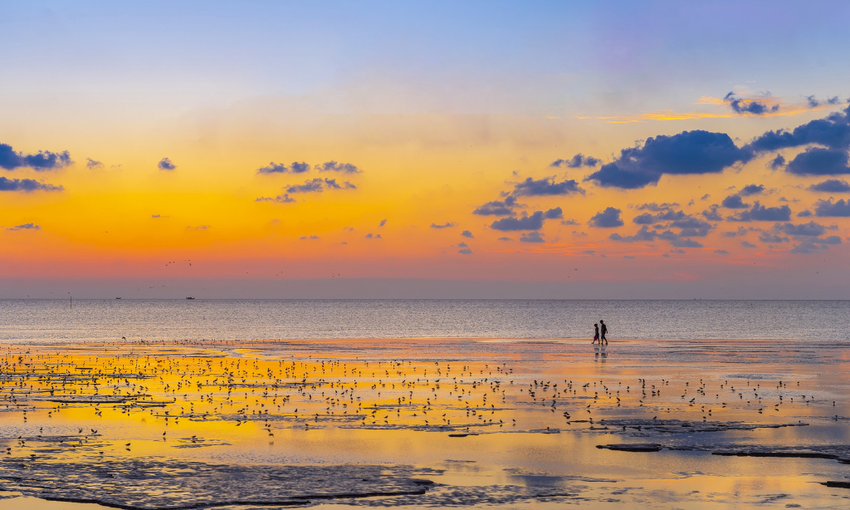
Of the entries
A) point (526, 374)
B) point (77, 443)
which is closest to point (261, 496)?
point (77, 443)

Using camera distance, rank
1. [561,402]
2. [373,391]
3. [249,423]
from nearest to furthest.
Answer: [249,423] < [561,402] < [373,391]

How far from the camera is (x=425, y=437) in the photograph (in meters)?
27.1

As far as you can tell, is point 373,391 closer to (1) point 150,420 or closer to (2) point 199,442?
(1) point 150,420

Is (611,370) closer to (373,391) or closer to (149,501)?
(373,391)

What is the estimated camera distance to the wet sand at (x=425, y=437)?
19781 millimetres

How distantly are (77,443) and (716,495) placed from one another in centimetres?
1814

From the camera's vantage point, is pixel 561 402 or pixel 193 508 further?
pixel 561 402

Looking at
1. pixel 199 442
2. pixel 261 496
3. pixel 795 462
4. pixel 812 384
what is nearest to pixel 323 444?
pixel 199 442

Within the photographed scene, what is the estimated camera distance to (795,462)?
2317 centimetres

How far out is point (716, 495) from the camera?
19578 millimetres

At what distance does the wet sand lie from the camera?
64.9ft

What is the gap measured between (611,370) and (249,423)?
2736cm

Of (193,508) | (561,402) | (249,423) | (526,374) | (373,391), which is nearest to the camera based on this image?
(193,508)

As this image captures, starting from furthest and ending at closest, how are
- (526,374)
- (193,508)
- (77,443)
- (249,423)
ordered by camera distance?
(526,374) → (249,423) → (77,443) → (193,508)
